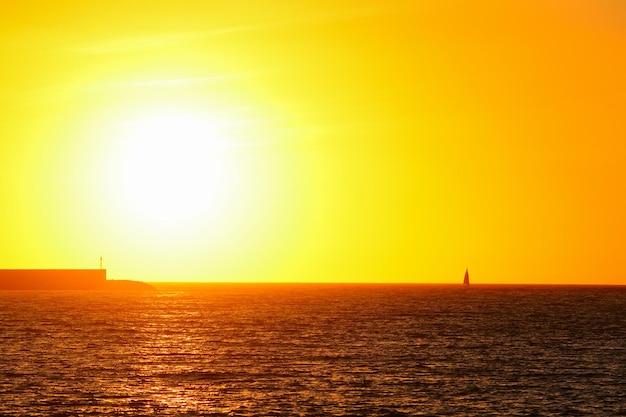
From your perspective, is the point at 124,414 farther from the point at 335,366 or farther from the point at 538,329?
the point at 538,329

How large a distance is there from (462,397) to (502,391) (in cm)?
449

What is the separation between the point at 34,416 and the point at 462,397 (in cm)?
2799

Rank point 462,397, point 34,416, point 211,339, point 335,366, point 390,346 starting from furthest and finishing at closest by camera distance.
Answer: point 211,339 → point 390,346 → point 335,366 → point 462,397 → point 34,416

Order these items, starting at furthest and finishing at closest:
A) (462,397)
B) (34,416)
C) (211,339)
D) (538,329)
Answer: (538,329), (211,339), (462,397), (34,416)

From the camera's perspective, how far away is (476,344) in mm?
108375

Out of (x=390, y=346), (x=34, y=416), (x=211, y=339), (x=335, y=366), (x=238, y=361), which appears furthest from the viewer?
(x=211, y=339)

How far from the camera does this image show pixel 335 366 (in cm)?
8138

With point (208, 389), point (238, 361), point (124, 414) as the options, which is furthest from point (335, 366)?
point (124, 414)

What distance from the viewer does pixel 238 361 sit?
86.9 meters

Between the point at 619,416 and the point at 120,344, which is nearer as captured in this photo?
the point at 619,416

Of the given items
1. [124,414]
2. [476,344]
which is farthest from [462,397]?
[476,344]

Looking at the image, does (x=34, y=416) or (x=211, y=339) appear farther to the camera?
(x=211, y=339)

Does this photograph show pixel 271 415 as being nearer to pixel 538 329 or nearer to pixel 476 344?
pixel 476 344

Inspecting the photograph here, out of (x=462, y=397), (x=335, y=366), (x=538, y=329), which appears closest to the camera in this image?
(x=462, y=397)
